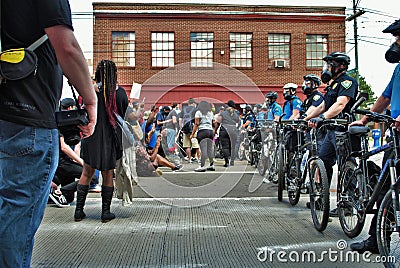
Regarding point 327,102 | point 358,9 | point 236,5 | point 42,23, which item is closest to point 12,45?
point 42,23

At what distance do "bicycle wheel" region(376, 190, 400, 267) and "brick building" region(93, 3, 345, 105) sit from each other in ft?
80.3

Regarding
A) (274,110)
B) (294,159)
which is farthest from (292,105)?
(294,159)

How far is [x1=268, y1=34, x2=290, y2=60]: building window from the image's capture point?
29.9m

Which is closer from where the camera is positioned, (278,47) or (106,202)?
(106,202)

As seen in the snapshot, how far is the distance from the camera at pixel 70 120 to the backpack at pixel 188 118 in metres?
10.4

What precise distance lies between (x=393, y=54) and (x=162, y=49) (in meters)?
25.6

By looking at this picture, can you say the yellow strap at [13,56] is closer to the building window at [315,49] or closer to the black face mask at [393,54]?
the black face mask at [393,54]

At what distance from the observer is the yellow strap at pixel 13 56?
222 centimetres

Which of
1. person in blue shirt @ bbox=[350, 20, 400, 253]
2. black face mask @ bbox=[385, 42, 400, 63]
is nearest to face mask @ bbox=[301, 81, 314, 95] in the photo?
person in blue shirt @ bbox=[350, 20, 400, 253]

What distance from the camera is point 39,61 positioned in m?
2.39

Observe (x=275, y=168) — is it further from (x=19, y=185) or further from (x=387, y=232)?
(x=19, y=185)

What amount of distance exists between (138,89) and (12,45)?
8462 millimetres

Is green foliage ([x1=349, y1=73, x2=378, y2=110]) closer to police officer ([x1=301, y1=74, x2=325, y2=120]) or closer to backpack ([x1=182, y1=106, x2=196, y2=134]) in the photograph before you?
police officer ([x1=301, y1=74, x2=325, y2=120])

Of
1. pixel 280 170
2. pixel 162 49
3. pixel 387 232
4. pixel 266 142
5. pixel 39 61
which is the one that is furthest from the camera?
pixel 162 49
